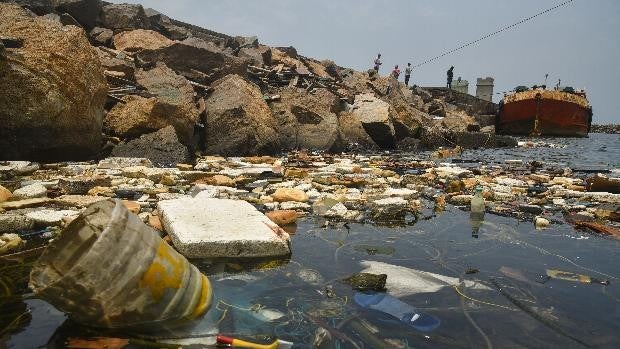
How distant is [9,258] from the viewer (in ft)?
7.84

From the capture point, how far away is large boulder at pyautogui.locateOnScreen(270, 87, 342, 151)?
11.5m

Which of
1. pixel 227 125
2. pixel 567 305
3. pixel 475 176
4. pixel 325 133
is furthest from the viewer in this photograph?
pixel 325 133

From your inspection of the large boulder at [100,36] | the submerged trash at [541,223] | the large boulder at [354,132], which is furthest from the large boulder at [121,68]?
the submerged trash at [541,223]

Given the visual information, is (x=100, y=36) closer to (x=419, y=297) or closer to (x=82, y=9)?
(x=82, y=9)

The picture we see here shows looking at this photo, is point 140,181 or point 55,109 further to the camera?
point 55,109

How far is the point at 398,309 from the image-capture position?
7.14 ft

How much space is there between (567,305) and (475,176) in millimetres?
5392

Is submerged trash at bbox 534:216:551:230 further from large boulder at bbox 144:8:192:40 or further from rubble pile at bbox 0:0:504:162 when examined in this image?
large boulder at bbox 144:8:192:40

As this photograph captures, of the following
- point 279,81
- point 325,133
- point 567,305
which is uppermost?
point 279,81

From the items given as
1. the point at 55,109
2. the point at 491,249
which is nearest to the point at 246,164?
the point at 55,109

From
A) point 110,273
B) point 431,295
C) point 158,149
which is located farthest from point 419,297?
point 158,149

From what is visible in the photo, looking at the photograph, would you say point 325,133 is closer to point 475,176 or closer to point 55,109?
point 475,176

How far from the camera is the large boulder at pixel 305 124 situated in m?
11.5

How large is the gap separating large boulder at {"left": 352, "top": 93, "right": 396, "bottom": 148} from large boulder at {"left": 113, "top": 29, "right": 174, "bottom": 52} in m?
6.77
